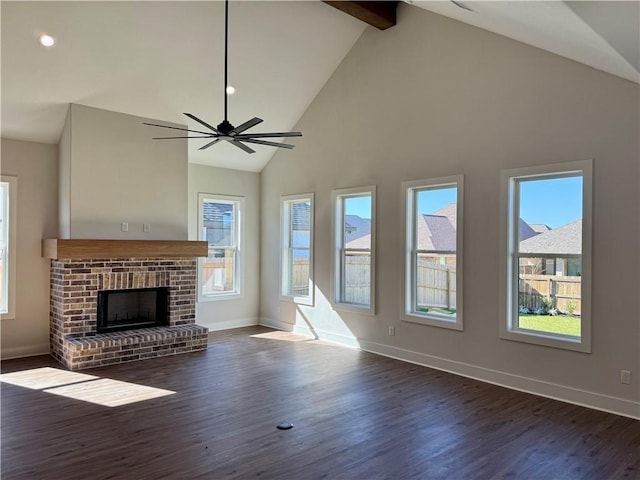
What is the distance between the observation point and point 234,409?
416 centimetres

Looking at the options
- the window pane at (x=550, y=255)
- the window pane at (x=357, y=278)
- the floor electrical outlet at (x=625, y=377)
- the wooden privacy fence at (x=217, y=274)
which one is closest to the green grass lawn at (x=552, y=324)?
the window pane at (x=550, y=255)

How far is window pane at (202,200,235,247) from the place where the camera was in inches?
307

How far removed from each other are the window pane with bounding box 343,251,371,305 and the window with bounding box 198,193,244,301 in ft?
7.21

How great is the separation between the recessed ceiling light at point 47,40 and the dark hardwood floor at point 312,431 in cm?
359

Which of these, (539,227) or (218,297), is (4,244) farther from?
(539,227)

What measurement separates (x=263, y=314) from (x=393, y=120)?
13.8 ft

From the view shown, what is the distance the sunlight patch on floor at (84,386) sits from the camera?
4.43 metres

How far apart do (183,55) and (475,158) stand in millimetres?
3690

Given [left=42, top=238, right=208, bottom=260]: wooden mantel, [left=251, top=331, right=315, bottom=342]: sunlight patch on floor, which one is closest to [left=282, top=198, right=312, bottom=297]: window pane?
[left=251, top=331, right=315, bottom=342]: sunlight patch on floor

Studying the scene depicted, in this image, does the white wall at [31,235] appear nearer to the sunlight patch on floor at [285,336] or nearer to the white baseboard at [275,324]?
the sunlight patch on floor at [285,336]

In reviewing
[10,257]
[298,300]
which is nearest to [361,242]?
A: [298,300]

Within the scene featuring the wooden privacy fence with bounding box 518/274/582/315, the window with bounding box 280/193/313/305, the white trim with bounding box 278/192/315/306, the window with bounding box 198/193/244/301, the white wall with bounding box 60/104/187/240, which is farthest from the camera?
the window with bounding box 198/193/244/301

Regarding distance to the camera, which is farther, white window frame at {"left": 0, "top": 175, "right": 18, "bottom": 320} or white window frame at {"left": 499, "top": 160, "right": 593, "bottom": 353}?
white window frame at {"left": 0, "top": 175, "right": 18, "bottom": 320}

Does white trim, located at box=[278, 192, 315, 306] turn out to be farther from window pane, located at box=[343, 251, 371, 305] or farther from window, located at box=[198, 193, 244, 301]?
window, located at box=[198, 193, 244, 301]
